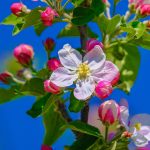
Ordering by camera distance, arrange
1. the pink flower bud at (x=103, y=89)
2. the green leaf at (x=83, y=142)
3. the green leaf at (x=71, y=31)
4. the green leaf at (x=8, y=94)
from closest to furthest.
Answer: the pink flower bud at (x=103, y=89), the green leaf at (x=83, y=142), the green leaf at (x=8, y=94), the green leaf at (x=71, y=31)

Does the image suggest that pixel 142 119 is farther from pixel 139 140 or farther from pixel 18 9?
pixel 18 9

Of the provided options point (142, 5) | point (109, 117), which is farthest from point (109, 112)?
point (142, 5)

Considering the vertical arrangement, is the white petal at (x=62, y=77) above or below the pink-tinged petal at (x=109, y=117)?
above

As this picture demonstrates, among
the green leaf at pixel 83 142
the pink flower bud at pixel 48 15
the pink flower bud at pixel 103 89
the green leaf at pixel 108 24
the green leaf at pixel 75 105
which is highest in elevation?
the pink flower bud at pixel 48 15

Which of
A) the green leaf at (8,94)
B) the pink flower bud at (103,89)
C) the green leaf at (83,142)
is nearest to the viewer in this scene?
the pink flower bud at (103,89)

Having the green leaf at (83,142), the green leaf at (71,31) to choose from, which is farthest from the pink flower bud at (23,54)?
the green leaf at (83,142)

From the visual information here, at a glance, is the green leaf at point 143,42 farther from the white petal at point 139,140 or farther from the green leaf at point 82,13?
the white petal at point 139,140

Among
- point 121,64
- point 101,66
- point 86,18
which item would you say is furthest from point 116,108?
point 121,64
